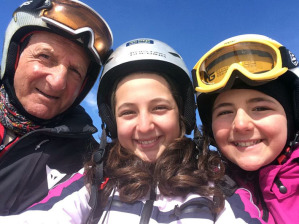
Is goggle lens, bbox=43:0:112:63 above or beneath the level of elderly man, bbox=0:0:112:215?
above

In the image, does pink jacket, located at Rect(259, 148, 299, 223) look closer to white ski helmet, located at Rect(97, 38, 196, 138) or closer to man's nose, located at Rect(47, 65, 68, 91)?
white ski helmet, located at Rect(97, 38, 196, 138)

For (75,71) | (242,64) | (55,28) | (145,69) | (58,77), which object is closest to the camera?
(242,64)

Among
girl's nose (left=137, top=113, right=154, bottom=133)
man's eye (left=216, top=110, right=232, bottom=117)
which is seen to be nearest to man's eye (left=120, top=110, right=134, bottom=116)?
girl's nose (left=137, top=113, right=154, bottom=133)

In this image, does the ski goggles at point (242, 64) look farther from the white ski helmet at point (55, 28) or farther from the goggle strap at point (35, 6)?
the goggle strap at point (35, 6)

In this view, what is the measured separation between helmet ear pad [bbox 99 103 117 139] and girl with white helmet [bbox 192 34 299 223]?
Result: 1.14 m

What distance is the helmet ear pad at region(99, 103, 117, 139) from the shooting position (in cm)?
293

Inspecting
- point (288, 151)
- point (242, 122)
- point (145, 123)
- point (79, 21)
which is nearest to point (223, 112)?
point (242, 122)

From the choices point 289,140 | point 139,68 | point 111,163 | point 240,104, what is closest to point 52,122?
point 111,163

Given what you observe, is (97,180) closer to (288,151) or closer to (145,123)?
(145,123)

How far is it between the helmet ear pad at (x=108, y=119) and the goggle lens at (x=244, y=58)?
49.2 inches

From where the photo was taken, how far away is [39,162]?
2.61 metres

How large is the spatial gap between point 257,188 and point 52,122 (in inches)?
103

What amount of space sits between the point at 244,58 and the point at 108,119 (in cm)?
178

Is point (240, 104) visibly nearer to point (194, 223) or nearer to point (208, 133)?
point (208, 133)
